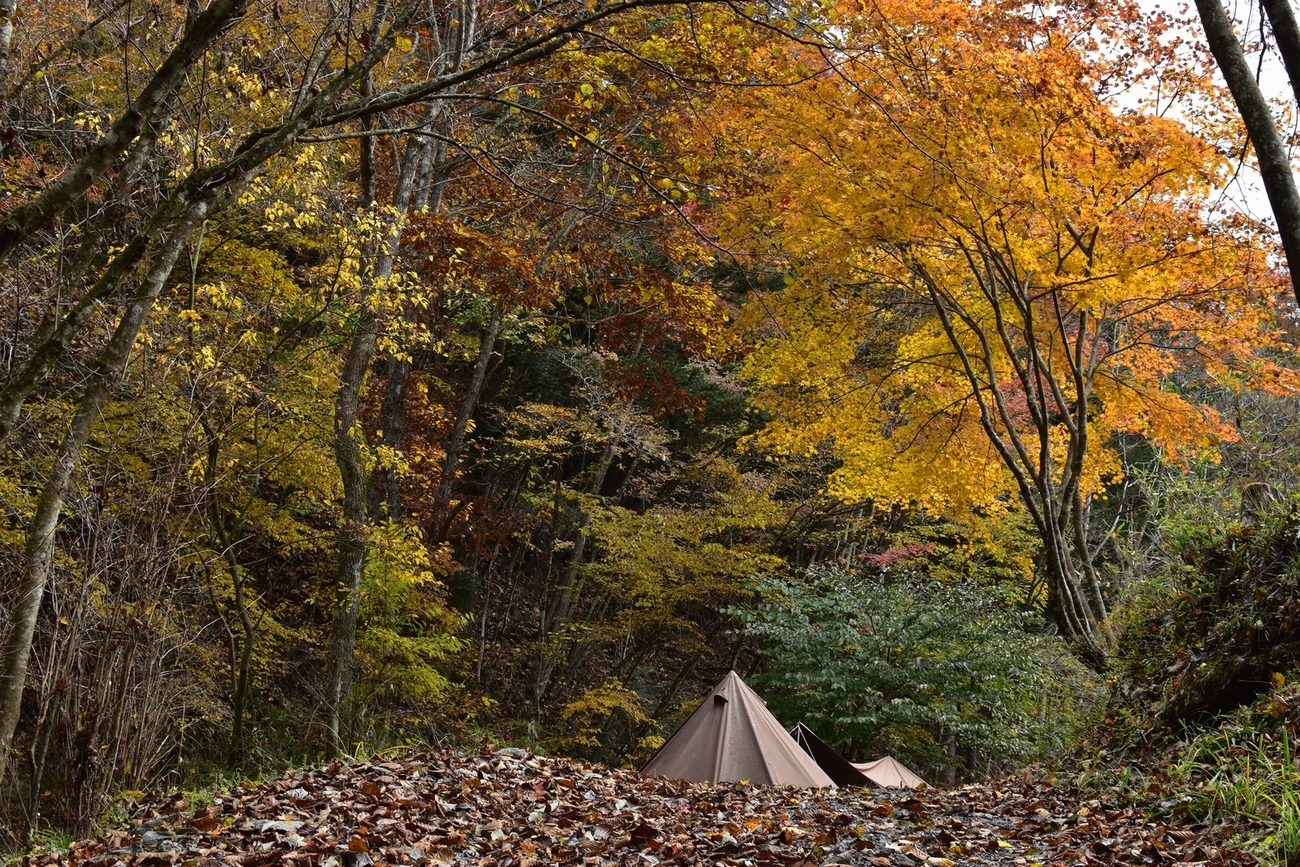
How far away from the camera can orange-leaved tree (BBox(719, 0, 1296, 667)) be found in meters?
8.43

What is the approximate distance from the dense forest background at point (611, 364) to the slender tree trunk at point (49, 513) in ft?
0.08

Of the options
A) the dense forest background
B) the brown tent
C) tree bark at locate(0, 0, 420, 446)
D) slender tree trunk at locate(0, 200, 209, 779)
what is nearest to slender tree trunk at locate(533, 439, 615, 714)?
the dense forest background

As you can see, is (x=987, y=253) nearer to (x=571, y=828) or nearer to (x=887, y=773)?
(x=887, y=773)

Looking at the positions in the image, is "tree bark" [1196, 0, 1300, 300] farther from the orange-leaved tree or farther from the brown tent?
the brown tent

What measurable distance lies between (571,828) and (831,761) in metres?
6.73

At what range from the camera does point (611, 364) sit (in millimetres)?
14641

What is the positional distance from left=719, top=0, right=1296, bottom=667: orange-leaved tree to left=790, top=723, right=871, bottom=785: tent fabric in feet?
9.27

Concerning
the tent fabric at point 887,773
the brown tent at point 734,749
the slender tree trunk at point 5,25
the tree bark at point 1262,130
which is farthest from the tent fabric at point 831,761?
the slender tree trunk at point 5,25

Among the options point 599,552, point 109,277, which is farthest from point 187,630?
point 599,552

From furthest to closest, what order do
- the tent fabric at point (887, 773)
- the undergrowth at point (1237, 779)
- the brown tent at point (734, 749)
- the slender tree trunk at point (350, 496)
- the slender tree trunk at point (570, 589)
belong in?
the slender tree trunk at point (570, 589), the tent fabric at point (887, 773), the brown tent at point (734, 749), the slender tree trunk at point (350, 496), the undergrowth at point (1237, 779)

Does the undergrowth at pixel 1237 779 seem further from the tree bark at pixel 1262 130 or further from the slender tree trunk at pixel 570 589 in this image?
the slender tree trunk at pixel 570 589

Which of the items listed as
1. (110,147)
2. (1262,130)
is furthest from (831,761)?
(110,147)

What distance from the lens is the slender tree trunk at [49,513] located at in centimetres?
488

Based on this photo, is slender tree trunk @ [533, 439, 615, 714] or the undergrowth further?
slender tree trunk @ [533, 439, 615, 714]
